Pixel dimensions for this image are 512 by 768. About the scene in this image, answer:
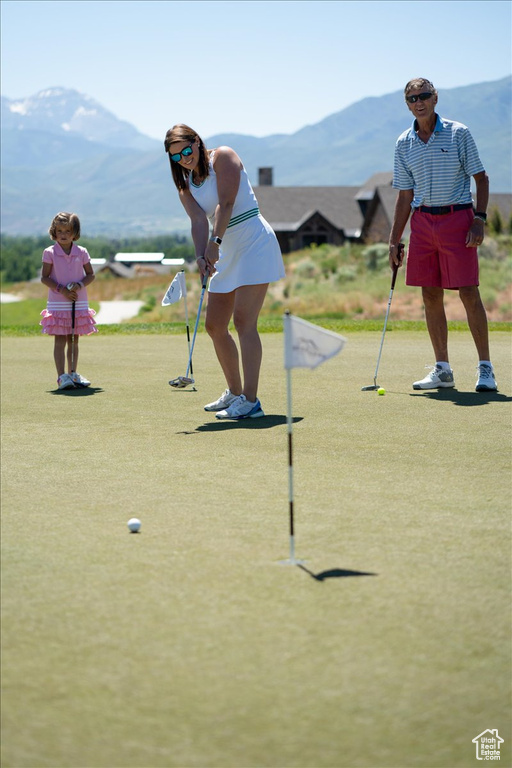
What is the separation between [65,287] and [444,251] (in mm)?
3396

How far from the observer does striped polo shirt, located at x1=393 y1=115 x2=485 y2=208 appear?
8000mm

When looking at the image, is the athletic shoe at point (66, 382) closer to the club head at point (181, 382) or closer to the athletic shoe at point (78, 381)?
the athletic shoe at point (78, 381)

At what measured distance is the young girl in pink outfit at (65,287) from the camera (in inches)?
368

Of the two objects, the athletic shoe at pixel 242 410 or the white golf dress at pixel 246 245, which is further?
the white golf dress at pixel 246 245

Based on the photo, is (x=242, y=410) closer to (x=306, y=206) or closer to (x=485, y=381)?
(x=485, y=381)

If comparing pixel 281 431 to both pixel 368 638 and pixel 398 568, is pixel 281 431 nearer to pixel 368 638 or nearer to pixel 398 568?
pixel 398 568

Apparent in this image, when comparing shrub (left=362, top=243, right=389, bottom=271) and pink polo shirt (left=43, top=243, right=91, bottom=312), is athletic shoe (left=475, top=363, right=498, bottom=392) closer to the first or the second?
pink polo shirt (left=43, top=243, right=91, bottom=312)

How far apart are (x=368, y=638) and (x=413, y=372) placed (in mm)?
6508

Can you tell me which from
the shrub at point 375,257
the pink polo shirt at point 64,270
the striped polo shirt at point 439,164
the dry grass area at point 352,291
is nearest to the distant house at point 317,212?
the dry grass area at point 352,291

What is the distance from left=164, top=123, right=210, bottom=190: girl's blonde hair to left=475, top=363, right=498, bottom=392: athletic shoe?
8.36ft

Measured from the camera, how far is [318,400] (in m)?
7.73

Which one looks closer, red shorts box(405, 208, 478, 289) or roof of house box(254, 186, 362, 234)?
red shorts box(405, 208, 478, 289)

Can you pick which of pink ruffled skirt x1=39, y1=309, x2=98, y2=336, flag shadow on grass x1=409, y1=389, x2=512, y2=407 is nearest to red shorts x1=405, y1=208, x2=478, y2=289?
flag shadow on grass x1=409, y1=389, x2=512, y2=407

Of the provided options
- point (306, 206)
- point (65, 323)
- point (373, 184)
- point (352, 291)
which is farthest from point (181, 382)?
point (373, 184)
